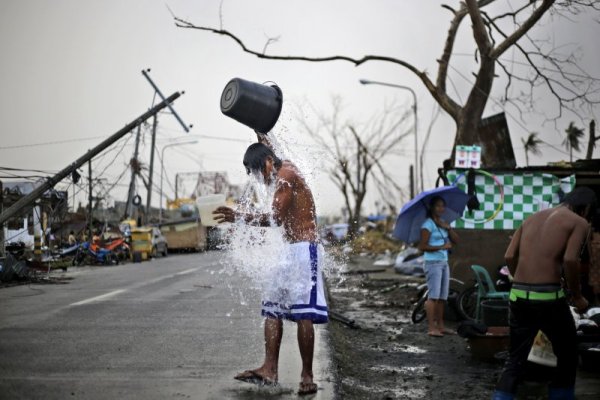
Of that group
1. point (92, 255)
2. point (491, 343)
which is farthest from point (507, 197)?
point (92, 255)

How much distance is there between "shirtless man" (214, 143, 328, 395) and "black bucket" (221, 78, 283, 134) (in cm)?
67

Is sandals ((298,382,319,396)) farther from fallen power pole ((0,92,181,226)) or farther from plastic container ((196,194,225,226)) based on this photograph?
fallen power pole ((0,92,181,226))

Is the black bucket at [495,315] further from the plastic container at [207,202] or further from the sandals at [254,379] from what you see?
the plastic container at [207,202]

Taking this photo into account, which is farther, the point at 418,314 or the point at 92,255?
the point at 92,255

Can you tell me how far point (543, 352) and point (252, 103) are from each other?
3.40 metres

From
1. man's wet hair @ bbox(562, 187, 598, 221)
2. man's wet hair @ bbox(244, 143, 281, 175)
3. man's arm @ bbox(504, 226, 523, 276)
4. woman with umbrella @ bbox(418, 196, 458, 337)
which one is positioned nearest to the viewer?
man's wet hair @ bbox(562, 187, 598, 221)

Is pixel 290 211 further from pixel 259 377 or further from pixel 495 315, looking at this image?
pixel 495 315

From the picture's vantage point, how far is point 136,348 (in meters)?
6.76

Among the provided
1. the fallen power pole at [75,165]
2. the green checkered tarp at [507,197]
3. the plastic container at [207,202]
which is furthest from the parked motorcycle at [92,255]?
the green checkered tarp at [507,197]

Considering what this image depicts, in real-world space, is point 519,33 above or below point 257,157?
above

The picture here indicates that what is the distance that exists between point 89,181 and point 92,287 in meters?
14.1

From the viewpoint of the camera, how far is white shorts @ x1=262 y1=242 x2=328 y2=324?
16.8ft

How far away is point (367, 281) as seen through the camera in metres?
19.1

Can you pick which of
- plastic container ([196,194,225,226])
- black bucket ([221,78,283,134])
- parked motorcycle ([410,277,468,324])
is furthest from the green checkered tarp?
black bucket ([221,78,283,134])
